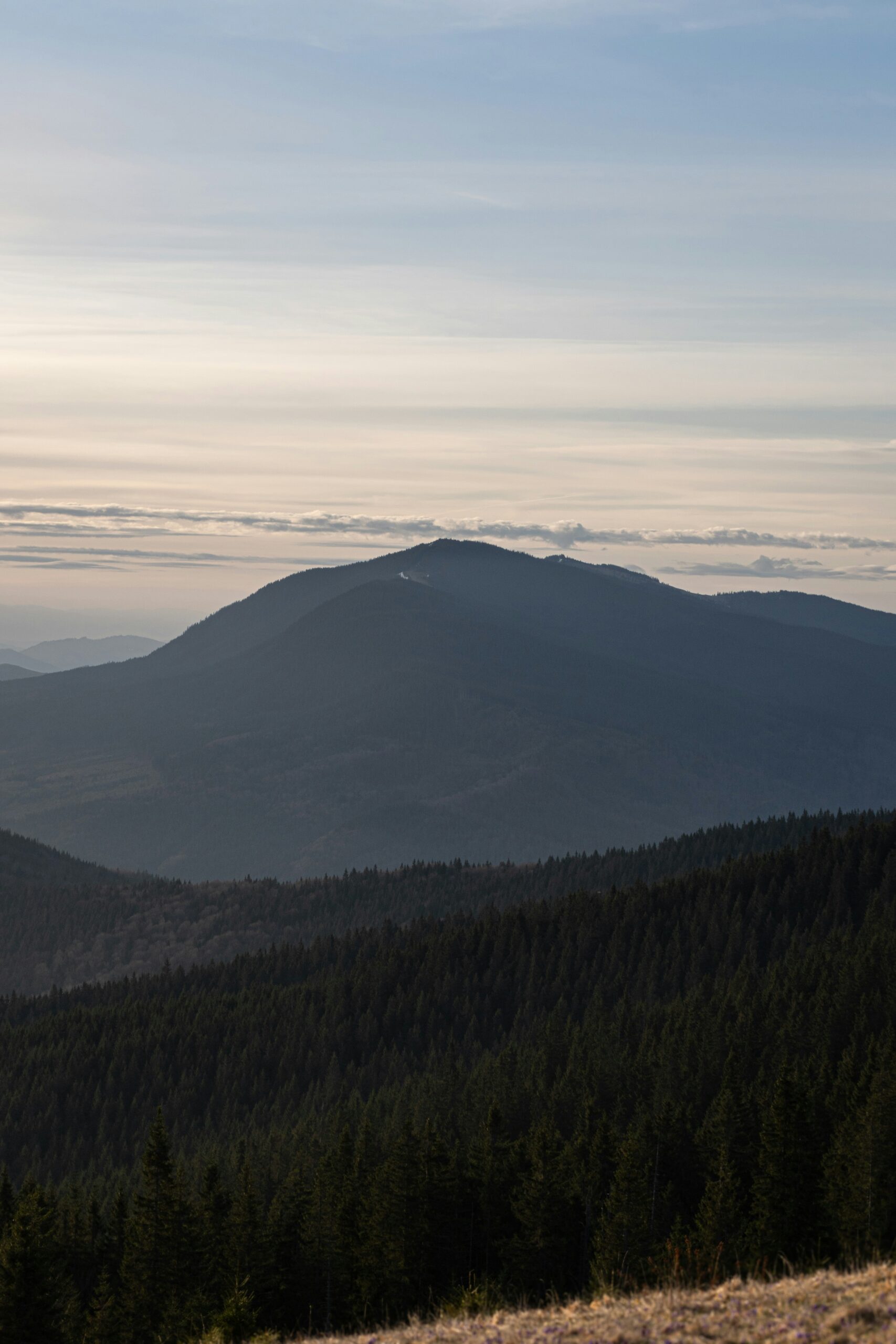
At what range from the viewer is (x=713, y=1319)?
2234cm

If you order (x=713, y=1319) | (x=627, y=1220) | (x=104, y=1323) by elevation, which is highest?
(x=713, y=1319)

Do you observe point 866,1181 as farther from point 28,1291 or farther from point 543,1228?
point 28,1291

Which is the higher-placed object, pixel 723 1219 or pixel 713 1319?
pixel 713 1319

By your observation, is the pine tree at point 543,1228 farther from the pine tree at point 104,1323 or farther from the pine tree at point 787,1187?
the pine tree at point 104,1323

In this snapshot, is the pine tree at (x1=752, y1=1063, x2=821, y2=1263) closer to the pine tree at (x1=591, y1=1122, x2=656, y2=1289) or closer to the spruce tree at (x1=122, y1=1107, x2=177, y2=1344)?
the pine tree at (x1=591, y1=1122, x2=656, y2=1289)

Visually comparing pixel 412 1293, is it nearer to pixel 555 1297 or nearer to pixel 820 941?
pixel 555 1297

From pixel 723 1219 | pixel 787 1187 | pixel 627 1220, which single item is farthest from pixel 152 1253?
pixel 787 1187

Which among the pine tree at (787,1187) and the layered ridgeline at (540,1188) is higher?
the pine tree at (787,1187)

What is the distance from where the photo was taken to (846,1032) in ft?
337

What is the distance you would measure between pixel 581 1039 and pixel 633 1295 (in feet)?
340

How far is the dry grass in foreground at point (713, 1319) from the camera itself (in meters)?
21.5

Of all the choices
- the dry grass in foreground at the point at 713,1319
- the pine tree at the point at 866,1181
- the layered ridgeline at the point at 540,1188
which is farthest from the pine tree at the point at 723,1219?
the dry grass in foreground at the point at 713,1319

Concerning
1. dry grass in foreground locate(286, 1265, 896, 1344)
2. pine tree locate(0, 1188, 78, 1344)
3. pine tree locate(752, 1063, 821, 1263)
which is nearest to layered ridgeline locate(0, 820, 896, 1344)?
pine tree locate(752, 1063, 821, 1263)

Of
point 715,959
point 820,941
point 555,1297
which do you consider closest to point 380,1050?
point 715,959
